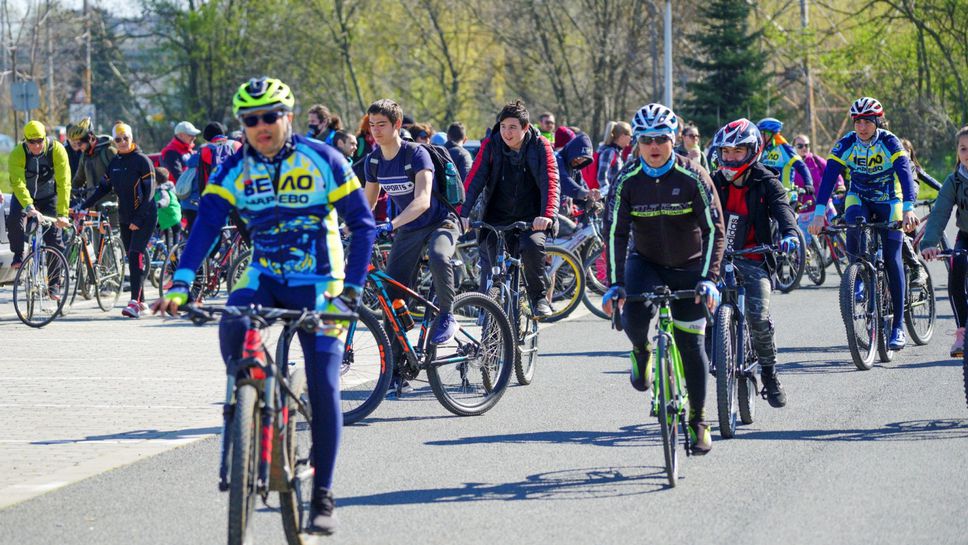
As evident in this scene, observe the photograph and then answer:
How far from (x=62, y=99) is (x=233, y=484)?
49.7 metres

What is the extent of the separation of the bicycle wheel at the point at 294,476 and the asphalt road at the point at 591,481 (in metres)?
0.49

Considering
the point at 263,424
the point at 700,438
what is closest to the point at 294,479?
the point at 263,424

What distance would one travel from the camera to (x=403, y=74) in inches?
1957

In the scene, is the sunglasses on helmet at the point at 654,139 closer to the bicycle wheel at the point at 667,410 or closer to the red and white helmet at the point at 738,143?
the bicycle wheel at the point at 667,410

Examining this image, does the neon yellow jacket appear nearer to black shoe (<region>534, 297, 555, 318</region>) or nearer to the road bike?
black shoe (<region>534, 297, 555, 318</region>)

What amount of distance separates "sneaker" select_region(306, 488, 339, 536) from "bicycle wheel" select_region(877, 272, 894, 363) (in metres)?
6.53

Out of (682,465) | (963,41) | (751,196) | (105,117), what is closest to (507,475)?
(682,465)

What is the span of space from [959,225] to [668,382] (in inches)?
162

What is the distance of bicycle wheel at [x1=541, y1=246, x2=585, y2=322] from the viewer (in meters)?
13.8

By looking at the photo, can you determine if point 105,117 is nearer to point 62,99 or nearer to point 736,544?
point 62,99

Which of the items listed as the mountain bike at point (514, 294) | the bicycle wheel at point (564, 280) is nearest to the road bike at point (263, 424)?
the mountain bike at point (514, 294)

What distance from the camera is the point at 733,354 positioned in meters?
7.98

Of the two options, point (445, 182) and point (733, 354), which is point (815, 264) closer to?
point (445, 182)

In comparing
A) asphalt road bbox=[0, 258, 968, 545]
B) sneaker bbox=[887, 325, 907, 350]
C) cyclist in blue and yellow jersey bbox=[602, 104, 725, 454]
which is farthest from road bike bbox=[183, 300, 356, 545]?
sneaker bbox=[887, 325, 907, 350]
